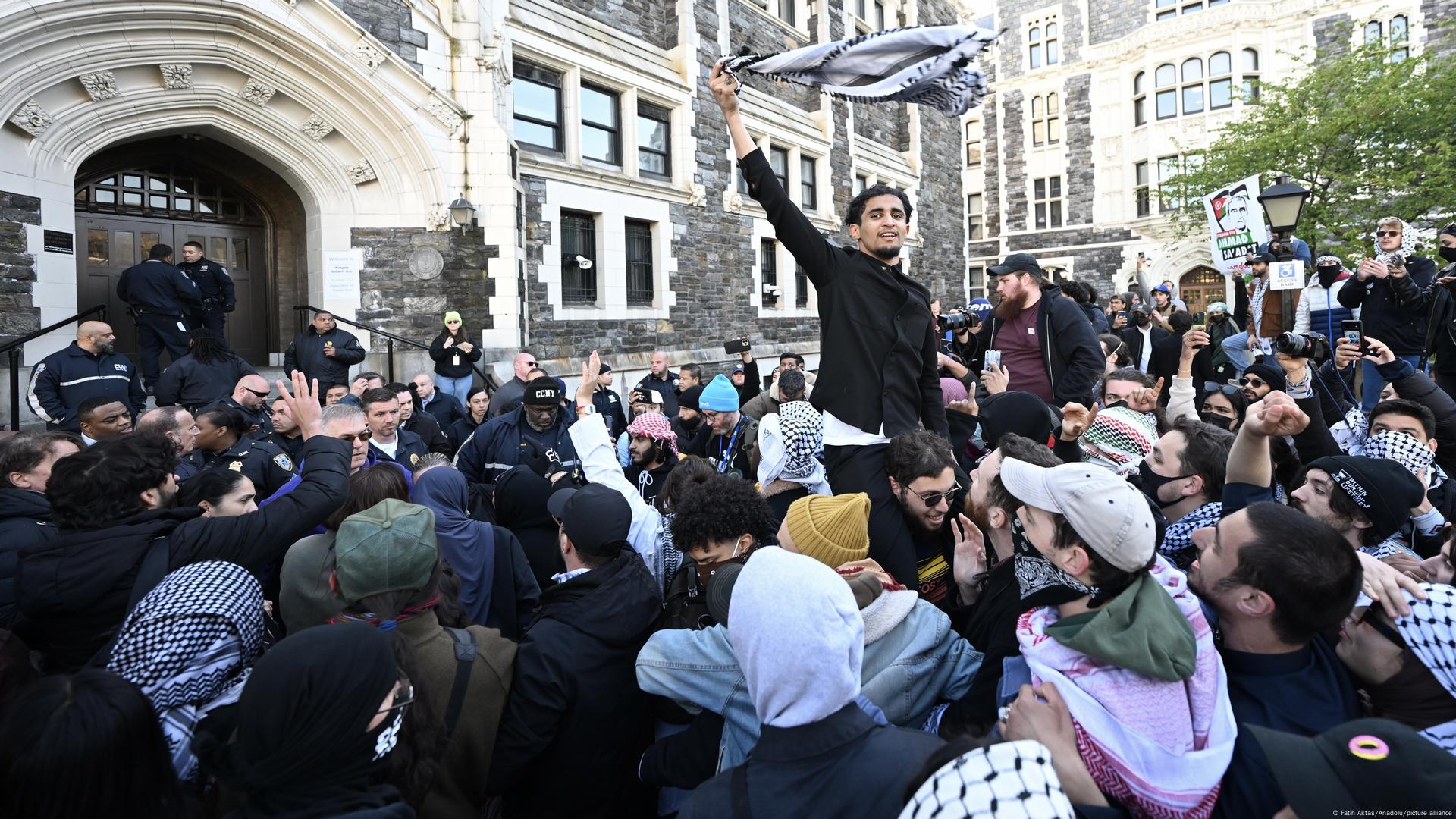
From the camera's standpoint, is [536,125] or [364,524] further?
[536,125]

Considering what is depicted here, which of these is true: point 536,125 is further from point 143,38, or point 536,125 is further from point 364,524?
point 364,524

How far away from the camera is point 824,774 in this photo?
146cm

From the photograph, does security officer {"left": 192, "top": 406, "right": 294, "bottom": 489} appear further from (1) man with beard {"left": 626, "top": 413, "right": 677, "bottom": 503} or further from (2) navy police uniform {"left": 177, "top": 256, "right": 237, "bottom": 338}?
(2) navy police uniform {"left": 177, "top": 256, "right": 237, "bottom": 338}

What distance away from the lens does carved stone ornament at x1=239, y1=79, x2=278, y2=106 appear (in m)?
9.19

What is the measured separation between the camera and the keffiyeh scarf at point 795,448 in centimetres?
318

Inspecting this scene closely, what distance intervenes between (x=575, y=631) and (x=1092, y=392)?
3.39 m

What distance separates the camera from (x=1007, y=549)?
2340 millimetres

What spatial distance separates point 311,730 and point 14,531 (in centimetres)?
210

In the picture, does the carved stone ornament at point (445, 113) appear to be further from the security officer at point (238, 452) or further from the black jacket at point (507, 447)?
the security officer at point (238, 452)

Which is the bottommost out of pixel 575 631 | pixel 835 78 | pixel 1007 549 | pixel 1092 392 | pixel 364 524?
pixel 575 631

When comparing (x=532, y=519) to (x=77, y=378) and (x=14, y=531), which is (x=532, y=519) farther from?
(x=77, y=378)

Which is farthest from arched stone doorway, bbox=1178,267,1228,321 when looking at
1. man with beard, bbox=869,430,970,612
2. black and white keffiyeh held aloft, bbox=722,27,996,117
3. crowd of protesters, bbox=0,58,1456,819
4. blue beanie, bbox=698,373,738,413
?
man with beard, bbox=869,430,970,612

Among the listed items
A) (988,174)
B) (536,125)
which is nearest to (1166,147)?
(988,174)

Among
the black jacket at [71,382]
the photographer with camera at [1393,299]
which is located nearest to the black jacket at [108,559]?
the black jacket at [71,382]
